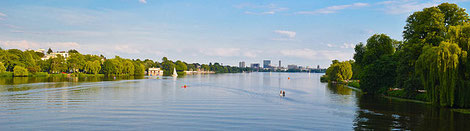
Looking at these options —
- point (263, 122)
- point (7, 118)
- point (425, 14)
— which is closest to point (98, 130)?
point (7, 118)

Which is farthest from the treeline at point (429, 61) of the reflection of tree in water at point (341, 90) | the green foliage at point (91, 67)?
the green foliage at point (91, 67)

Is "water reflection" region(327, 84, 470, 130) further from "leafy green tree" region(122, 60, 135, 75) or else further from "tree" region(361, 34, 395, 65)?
"leafy green tree" region(122, 60, 135, 75)

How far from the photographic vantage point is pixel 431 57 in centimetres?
3791

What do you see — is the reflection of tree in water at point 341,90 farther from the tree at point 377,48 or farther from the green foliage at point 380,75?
the tree at point 377,48

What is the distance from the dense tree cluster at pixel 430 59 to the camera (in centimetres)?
3691

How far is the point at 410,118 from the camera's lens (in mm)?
34844

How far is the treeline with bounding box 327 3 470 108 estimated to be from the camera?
36.9 metres

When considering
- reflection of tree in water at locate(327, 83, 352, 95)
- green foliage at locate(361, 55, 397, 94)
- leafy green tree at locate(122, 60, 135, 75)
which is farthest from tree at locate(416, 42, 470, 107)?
leafy green tree at locate(122, 60, 135, 75)

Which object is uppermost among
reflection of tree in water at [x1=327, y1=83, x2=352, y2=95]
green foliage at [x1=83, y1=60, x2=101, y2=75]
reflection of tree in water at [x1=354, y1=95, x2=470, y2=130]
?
green foliage at [x1=83, y1=60, x2=101, y2=75]

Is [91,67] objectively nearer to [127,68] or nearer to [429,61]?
[127,68]

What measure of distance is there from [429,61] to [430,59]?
35cm

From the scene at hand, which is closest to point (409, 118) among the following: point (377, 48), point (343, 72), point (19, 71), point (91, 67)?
point (377, 48)

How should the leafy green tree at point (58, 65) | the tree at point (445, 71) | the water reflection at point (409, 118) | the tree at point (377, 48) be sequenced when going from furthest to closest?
the leafy green tree at point (58, 65)
the tree at point (377, 48)
the tree at point (445, 71)
the water reflection at point (409, 118)

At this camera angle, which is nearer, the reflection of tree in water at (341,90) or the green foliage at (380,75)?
the green foliage at (380,75)
